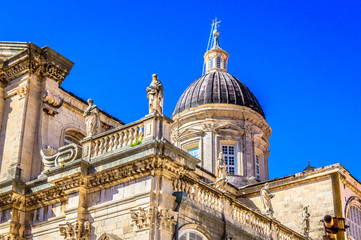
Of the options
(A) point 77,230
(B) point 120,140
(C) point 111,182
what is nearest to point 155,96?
(B) point 120,140

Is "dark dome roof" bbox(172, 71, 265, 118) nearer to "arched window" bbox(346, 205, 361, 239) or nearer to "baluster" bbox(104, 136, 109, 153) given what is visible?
"arched window" bbox(346, 205, 361, 239)

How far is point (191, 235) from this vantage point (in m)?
16.6

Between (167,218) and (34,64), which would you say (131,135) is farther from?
(34,64)

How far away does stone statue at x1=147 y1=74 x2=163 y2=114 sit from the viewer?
16812mm

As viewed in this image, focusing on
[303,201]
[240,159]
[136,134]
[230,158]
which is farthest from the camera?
[230,158]

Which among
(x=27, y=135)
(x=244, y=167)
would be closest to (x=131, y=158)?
(x=27, y=135)

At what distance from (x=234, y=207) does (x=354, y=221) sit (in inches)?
437

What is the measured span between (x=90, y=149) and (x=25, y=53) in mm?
5143

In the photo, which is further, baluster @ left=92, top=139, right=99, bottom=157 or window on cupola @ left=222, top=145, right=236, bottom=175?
window on cupola @ left=222, top=145, right=236, bottom=175

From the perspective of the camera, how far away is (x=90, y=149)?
17.5m

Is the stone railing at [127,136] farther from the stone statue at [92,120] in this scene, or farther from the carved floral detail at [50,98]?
the carved floral detail at [50,98]

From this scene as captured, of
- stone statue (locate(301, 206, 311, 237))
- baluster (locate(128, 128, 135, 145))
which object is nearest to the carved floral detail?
baluster (locate(128, 128, 135, 145))

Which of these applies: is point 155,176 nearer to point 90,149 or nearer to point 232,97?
point 90,149

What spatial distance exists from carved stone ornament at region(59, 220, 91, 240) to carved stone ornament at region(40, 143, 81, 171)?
6.76 ft
